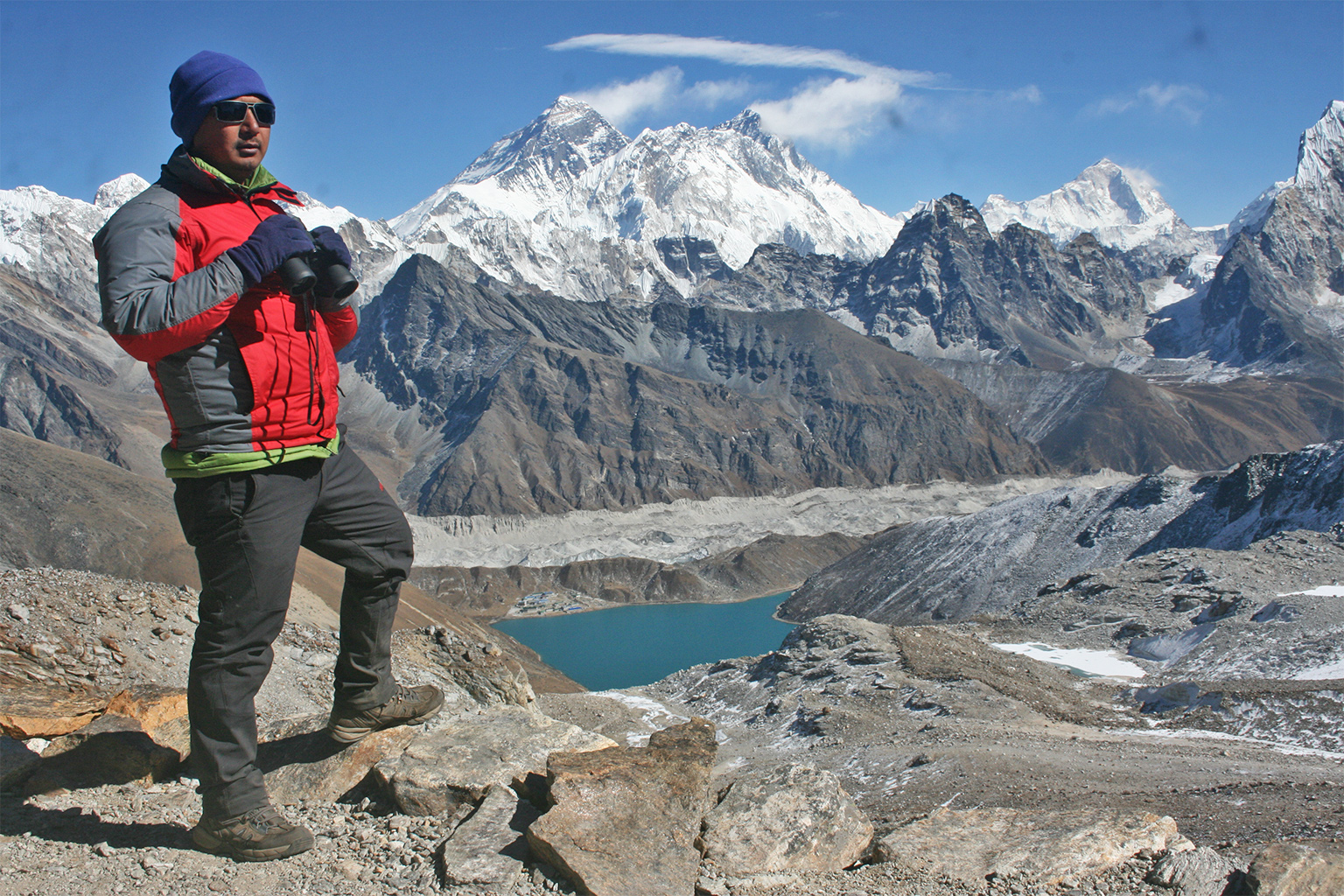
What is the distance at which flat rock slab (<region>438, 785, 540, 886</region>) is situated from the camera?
3.45m

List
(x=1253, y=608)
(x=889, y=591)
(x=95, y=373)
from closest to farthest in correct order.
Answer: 1. (x=1253, y=608)
2. (x=889, y=591)
3. (x=95, y=373)

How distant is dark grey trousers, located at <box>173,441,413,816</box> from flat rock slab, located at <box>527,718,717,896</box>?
118cm

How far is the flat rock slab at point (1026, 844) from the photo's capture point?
3951mm

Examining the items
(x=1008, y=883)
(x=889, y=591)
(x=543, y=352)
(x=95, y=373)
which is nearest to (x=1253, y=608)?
(x=1008, y=883)

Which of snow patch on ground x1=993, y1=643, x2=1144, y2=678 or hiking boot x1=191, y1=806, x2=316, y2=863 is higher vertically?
hiking boot x1=191, y1=806, x2=316, y2=863

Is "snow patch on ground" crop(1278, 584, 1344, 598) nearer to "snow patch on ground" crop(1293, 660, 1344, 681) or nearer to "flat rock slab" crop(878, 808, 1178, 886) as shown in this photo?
"snow patch on ground" crop(1293, 660, 1344, 681)

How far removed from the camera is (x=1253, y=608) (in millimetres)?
23562

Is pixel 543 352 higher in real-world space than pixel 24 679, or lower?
higher

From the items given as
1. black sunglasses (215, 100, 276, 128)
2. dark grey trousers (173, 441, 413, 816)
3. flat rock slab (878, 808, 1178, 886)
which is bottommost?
flat rock slab (878, 808, 1178, 886)

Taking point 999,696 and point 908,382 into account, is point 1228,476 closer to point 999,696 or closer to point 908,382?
point 999,696

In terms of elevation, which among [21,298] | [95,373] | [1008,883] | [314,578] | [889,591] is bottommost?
[889,591]

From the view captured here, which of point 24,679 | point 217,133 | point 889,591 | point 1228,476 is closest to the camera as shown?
point 217,133

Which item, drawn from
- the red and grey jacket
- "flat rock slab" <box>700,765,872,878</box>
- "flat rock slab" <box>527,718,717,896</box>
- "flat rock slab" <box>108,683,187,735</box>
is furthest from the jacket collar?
"flat rock slab" <box>700,765,872,878</box>

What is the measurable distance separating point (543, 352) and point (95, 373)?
218 ft
